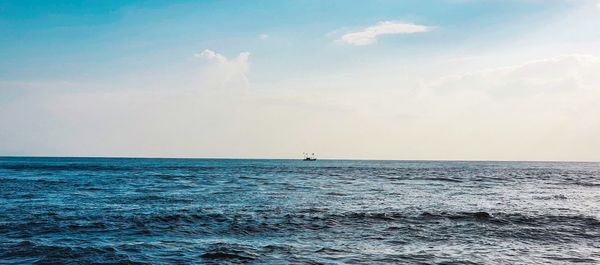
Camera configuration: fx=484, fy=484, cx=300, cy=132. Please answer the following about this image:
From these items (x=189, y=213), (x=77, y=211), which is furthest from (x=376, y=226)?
(x=77, y=211)

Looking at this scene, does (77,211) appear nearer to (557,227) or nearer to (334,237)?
(334,237)

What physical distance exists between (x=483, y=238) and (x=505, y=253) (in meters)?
2.73

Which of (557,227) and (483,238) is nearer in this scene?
(483,238)

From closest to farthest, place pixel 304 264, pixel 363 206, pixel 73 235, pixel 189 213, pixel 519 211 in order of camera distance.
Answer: pixel 304 264, pixel 73 235, pixel 189 213, pixel 519 211, pixel 363 206

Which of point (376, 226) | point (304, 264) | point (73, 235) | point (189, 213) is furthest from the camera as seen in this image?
point (189, 213)

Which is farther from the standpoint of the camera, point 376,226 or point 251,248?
point 376,226

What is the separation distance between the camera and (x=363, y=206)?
1175 inches

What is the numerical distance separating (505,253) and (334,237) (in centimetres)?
620

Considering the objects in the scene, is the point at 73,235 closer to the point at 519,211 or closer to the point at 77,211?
the point at 77,211

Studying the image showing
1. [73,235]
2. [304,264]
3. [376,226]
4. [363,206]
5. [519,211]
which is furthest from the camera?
[363,206]

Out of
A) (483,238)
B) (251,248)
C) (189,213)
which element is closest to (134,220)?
(189,213)

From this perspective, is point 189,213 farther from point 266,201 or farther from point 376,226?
point 376,226

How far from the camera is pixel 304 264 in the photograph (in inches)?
572

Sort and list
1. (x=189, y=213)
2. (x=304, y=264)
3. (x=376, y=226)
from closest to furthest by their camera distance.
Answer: (x=304, y=264), (x=376, y=226), (x=189, y=213)
